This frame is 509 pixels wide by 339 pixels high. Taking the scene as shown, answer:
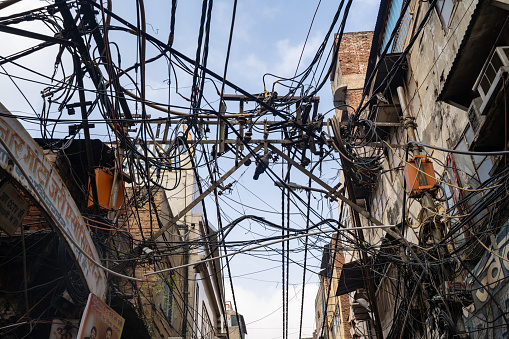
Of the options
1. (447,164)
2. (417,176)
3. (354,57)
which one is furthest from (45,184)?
(354,57)

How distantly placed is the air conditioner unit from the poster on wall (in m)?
5.82

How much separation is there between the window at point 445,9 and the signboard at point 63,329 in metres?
8.69

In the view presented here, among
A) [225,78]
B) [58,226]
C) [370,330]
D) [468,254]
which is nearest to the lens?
[58,226]

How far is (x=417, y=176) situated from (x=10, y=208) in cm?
602

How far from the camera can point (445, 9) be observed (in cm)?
938

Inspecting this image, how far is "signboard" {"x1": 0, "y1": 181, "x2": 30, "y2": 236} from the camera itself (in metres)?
5.87

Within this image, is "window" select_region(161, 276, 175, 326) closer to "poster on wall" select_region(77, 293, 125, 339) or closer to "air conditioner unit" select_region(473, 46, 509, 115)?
"poster on wall" select_region(77, 293, 125, 339)

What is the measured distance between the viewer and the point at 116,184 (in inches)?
320

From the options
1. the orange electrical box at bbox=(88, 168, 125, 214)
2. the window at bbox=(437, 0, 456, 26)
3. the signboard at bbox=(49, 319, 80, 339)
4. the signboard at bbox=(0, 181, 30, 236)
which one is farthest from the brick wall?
the signboard at bbox=(0, 181, 30, 236)

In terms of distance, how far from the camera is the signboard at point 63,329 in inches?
293

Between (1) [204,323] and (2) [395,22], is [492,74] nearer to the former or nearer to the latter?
(2) [395,22]

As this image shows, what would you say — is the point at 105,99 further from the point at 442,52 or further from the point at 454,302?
the point at 442,52

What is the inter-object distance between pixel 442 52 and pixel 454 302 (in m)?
4.94

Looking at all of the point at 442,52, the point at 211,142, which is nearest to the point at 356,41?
the point at 442,52
